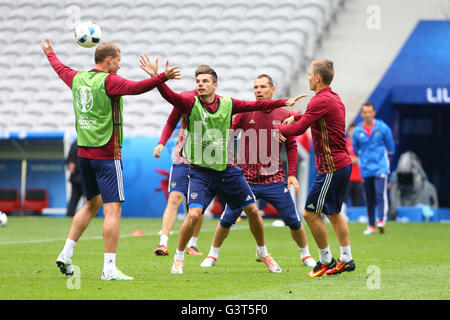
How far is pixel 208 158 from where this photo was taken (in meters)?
7.37

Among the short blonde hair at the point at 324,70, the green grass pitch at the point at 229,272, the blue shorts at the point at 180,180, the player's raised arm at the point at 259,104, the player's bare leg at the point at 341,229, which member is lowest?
the green grass pitch at the point at 229,272

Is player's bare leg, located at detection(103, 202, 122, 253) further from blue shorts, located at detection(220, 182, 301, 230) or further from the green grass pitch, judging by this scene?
blue shorts, located at detection(220, 182, 301, 230)

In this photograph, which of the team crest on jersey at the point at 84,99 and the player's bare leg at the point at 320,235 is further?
the player's bare leg at the point at 320,235

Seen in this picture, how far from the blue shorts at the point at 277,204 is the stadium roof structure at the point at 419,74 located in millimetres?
9934

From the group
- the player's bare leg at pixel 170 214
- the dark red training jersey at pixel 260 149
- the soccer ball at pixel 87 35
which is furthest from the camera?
the player's bare leg at pixel 170 214

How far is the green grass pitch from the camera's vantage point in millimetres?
5770

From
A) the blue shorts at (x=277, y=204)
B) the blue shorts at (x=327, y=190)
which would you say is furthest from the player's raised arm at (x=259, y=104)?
the blue shorts at (x=277, y=204)

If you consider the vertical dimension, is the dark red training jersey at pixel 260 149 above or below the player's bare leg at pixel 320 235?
above

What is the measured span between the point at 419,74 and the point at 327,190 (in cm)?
1219

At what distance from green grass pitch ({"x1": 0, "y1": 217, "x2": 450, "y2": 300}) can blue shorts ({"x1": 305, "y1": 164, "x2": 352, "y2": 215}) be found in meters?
0.62

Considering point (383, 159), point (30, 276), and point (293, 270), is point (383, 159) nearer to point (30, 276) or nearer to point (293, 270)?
point (293, 270)

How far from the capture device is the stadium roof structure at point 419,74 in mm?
17859

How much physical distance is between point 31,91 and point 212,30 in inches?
205

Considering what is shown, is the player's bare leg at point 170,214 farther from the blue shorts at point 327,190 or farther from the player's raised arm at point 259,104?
the blue shorts at point 327,190
